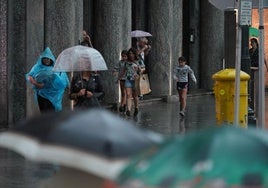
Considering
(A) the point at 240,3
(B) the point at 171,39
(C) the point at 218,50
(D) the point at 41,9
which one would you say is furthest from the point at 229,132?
(C) the point at 218,50

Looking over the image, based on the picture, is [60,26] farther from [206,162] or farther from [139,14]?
[206,162]

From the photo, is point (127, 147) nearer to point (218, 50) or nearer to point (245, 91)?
point (245, 91)

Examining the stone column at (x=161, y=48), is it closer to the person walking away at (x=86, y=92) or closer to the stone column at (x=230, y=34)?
the stone column at (x=230, y=34)

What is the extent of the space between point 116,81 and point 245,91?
25.0ft

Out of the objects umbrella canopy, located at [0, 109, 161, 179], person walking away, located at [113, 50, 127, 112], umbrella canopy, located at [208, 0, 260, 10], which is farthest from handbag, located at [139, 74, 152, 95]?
umbrella canopy, located at [0, 109, 161, 179]

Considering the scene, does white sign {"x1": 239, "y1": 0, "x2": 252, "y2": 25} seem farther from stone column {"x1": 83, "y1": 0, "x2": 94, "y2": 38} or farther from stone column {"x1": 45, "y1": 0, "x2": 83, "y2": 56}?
Answer: stone column {"x1": 83, "y1": 0, "x2": 94, "y2": 38}

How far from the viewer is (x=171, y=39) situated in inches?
927

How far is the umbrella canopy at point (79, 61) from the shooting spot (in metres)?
11.1

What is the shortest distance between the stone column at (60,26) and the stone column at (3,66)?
1.34 meters

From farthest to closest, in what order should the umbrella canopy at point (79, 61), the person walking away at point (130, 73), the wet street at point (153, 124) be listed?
1. the person walking away at point (130, 73)
2. the umbrella canopy at point (79, 61)
3. the wet street at point (153, 124)

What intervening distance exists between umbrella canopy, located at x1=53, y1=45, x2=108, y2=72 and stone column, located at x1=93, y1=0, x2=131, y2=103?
773 centimetres

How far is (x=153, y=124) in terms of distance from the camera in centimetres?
1630

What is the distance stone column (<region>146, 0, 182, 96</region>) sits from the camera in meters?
23.3

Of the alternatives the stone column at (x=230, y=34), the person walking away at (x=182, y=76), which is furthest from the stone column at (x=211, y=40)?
the stone column at (x=230, y=34)
